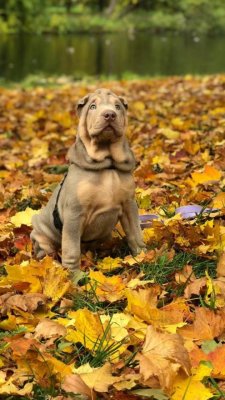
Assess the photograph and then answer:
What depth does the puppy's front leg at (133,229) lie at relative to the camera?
10.7 feet

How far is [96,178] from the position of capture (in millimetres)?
3074

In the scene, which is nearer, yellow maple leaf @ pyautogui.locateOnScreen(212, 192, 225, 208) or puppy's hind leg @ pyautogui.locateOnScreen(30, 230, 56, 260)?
puppy's hind leg @ pyautogui.locateOnScreen(30, 230, 56, 260)

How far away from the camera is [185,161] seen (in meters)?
5.20

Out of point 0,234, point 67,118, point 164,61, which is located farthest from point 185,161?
point 164,61

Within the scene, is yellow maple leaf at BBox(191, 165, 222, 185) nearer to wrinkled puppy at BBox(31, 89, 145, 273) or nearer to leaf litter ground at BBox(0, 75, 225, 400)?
leaf litter ground at BBox(0, 75, 225, 400)

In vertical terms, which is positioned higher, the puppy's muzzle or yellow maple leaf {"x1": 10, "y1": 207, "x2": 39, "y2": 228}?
the puppy's muzzle

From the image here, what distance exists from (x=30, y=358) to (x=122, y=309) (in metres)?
0.62

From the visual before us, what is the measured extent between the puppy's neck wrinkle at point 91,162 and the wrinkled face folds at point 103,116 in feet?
0.37

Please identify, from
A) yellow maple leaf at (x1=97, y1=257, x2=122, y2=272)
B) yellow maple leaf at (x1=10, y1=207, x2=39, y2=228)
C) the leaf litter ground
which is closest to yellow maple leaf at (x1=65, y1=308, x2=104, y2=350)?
the leaf litter ground

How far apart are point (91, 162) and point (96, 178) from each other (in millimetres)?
90

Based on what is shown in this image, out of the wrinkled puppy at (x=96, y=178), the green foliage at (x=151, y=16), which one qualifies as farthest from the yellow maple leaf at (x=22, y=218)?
the green foliage at (x=151, y=16)

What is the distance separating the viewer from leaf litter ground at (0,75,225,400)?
2174mm

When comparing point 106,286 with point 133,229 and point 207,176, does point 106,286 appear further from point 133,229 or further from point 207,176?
point 207,176

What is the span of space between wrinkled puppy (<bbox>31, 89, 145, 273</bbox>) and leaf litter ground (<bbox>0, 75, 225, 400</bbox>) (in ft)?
0.65
